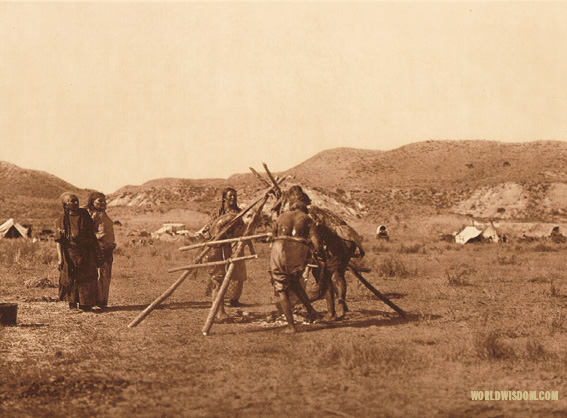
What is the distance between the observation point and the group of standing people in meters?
10.6

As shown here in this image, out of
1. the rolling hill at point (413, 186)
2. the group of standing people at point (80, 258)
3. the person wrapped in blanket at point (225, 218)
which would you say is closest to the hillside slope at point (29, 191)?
the rolling hill at point (413, 186)

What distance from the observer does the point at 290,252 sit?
8969 millimetres

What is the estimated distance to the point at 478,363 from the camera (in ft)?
22.9

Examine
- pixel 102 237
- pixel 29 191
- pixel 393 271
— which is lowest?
pixel 393 271

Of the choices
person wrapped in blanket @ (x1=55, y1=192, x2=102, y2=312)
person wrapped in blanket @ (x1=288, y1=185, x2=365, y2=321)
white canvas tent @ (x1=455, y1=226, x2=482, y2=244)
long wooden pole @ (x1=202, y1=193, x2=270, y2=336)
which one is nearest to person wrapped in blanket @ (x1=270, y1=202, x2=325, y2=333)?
person wrapped in blanket @ (x1=288, y1=185, x2=365, y2=321)

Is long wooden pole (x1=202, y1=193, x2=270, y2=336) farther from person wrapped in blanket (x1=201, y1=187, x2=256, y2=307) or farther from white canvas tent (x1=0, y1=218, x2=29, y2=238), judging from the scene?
white canvas tent (x1=0, y1=218, x2=29, y2=238)

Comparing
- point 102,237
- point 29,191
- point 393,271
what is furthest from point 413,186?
point 102,237

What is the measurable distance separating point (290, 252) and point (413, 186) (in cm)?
6660

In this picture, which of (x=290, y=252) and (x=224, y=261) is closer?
(x=290, y=252)

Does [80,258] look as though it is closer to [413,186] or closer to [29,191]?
[413,186]

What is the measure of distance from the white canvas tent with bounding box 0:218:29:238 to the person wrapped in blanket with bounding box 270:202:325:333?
29052 mm

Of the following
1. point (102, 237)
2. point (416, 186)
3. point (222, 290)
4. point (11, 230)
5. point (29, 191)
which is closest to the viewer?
point (222, 290)

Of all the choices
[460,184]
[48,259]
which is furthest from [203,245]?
[460,184]

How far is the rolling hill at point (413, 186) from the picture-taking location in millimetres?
63906
